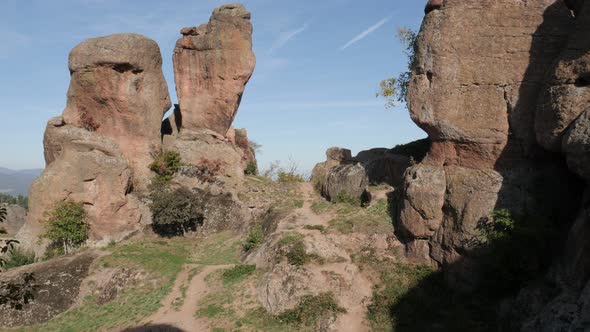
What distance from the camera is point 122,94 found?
94.2ft

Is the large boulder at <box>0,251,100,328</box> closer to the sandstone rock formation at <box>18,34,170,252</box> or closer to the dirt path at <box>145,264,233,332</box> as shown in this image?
the sandstone rock formation at <box>18,34,170,252</box>

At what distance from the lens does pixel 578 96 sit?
13.3 metres

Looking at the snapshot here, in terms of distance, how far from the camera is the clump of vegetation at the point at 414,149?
26.0 m

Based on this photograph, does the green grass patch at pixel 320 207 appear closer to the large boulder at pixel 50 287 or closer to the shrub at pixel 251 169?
the shrub at pixel 251 169

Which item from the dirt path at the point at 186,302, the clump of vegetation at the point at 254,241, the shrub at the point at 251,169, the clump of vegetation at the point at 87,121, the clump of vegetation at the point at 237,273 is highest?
the clump of vegetation at the point at 87,121

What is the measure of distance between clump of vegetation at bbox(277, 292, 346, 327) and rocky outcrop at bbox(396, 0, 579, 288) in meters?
4.70

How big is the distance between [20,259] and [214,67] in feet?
62.7

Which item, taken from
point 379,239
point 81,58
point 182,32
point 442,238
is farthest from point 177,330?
point 182,32

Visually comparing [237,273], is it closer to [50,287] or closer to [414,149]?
[50,287]

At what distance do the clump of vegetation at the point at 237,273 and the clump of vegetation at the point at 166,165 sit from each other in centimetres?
1192

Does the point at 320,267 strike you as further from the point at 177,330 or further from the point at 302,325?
the point at 177,330

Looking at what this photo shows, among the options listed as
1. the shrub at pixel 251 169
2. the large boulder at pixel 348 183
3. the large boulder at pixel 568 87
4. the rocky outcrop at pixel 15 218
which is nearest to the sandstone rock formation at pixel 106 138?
the shrub at pixel 251 169

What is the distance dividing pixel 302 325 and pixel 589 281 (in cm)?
1027

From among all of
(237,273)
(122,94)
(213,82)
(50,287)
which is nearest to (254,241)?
(237,273)
